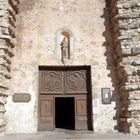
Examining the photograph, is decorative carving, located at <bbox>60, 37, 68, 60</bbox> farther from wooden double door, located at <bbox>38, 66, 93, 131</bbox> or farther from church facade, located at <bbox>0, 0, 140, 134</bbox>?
wooden double door, located at <bbox>38, 66, 93, 131</bbox>

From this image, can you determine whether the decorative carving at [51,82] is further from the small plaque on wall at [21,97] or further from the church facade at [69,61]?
the small plaque on wall at [21,97]

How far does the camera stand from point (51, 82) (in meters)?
8.40

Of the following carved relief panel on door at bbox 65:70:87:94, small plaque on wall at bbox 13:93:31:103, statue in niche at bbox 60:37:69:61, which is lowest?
small plaque on wall at bbox 13:93:31:103

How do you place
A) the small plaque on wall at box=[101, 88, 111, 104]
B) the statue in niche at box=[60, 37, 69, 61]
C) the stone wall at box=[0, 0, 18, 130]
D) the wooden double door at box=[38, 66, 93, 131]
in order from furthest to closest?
the statue in niche at box=[60, 37, 69, 61] < the wooden double door at box=[38, 66, 93, 131] < the small plaque on wall at box=[101, 88, 111, 104] < the stone wall at box=[0, 0, 18, 130]

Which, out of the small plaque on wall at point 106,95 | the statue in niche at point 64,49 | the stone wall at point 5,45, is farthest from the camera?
the statue in niche at point 64,49

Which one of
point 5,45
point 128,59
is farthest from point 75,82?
point 5,45

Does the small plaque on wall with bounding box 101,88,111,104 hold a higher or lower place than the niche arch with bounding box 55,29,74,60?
lower

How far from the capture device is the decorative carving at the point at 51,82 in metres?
8.35

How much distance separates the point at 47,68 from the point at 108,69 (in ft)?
6.47

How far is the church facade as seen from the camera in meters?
7.60

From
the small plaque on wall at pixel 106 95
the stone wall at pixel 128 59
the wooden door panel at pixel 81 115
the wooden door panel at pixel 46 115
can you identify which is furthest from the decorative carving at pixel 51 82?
the stone wall at pixel 128 59

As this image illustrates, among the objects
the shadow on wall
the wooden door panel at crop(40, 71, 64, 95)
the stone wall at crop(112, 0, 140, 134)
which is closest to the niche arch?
the wooden door panel at crop(40, 71, 64, 95)

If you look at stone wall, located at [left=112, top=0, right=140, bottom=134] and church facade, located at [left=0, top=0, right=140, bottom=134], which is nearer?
stone wall, located at [left=112, top=0, right=140, bottom=134]

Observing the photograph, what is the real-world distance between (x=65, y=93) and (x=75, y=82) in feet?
1.59
